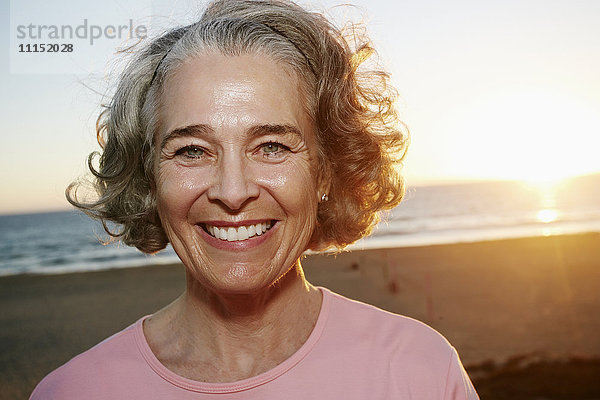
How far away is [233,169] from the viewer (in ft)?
6.73

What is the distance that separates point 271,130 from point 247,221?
36 centimetres

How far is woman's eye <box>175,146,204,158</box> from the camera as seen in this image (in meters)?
2.15

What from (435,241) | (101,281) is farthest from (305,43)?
(435,241)

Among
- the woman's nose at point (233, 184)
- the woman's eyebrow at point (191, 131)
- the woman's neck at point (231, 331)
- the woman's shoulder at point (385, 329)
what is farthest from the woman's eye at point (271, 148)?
the woman's shoulder at point (385, 329)

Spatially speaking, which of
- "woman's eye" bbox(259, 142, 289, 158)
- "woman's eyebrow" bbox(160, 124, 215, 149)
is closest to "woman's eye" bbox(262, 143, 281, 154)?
"woman's eye" bbox(259, 142, 289, 158)

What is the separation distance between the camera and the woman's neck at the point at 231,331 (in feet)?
7.56

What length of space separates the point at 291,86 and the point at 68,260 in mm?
27408

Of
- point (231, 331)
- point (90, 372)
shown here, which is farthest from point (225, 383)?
point (90, 372)

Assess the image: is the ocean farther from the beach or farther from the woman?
the woman

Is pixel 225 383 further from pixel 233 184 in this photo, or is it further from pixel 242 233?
pixel 233 184

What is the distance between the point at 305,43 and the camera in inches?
93.5

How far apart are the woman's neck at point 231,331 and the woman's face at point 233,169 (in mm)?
192

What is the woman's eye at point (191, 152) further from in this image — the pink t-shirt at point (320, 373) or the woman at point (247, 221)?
the pink t-shirt at point (320, 373)

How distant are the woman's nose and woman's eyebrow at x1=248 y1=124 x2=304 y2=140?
0.10 m
